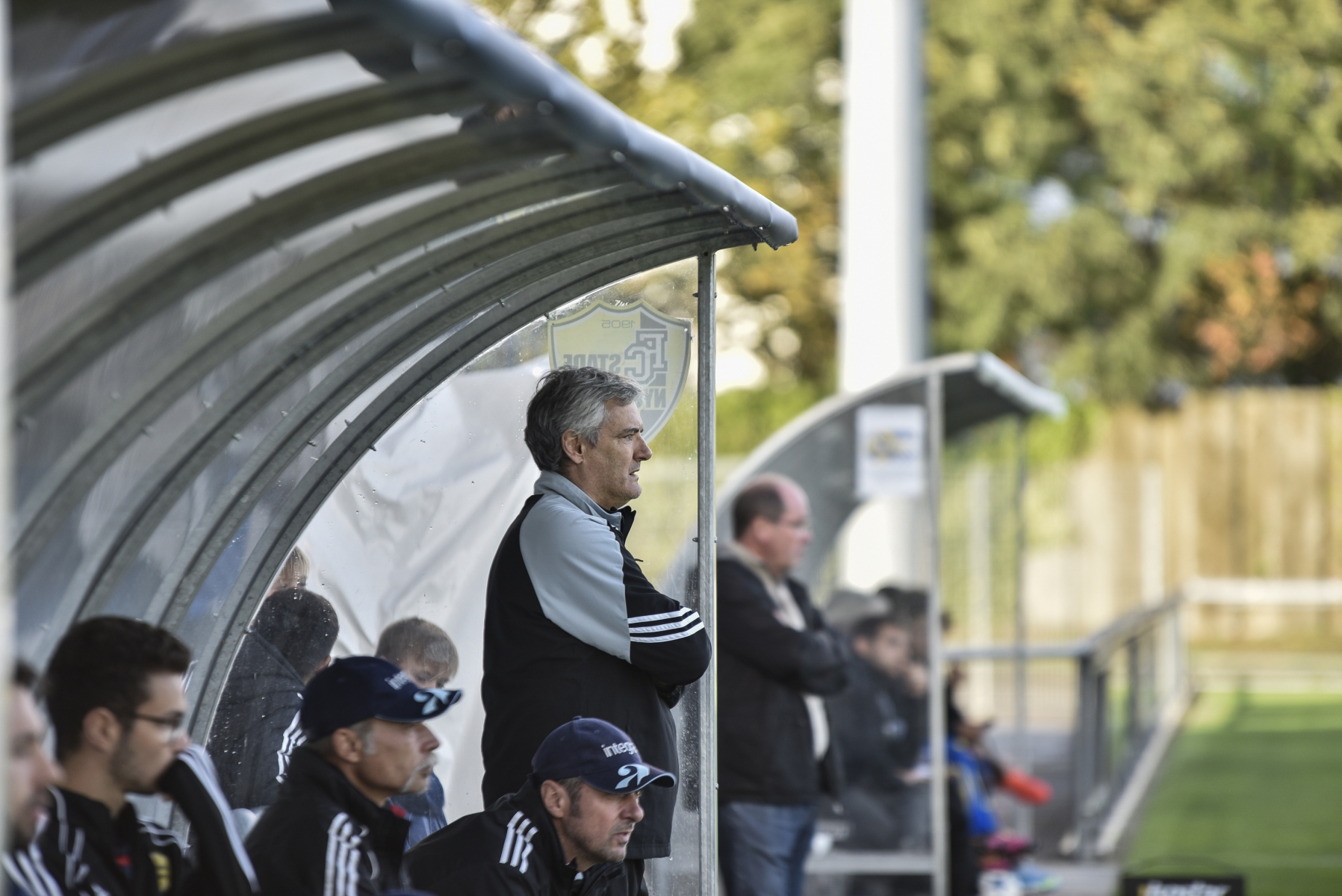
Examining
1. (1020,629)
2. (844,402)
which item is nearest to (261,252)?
(844,402)

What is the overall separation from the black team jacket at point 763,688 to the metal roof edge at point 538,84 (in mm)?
2621

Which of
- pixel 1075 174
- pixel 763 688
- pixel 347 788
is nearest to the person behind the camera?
pixel 347 788

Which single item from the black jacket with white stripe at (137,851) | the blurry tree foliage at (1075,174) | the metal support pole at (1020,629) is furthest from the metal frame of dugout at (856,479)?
the blurry tree foliage at (1075,174)

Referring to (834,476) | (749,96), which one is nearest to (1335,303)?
(749,96)

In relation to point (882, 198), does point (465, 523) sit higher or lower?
lower

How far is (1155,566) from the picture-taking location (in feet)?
61.8

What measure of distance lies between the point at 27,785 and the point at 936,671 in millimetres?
5300

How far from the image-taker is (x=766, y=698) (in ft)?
19.7

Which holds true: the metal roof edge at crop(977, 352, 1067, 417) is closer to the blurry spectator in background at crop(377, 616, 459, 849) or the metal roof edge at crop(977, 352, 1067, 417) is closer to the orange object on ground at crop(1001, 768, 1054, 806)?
the orange object on ground at crop(1001, 768, 1054, 806)

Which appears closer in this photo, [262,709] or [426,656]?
[262,709]

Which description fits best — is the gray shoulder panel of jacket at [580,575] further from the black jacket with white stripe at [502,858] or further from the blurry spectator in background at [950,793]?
the blurry spectator in background at [950,793]

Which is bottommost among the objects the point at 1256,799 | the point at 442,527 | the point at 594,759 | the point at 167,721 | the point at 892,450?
the point at 1256,799

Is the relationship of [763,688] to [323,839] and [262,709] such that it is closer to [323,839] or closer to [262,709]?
[262,709]

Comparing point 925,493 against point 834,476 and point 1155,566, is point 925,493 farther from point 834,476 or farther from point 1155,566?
point 1155,566
